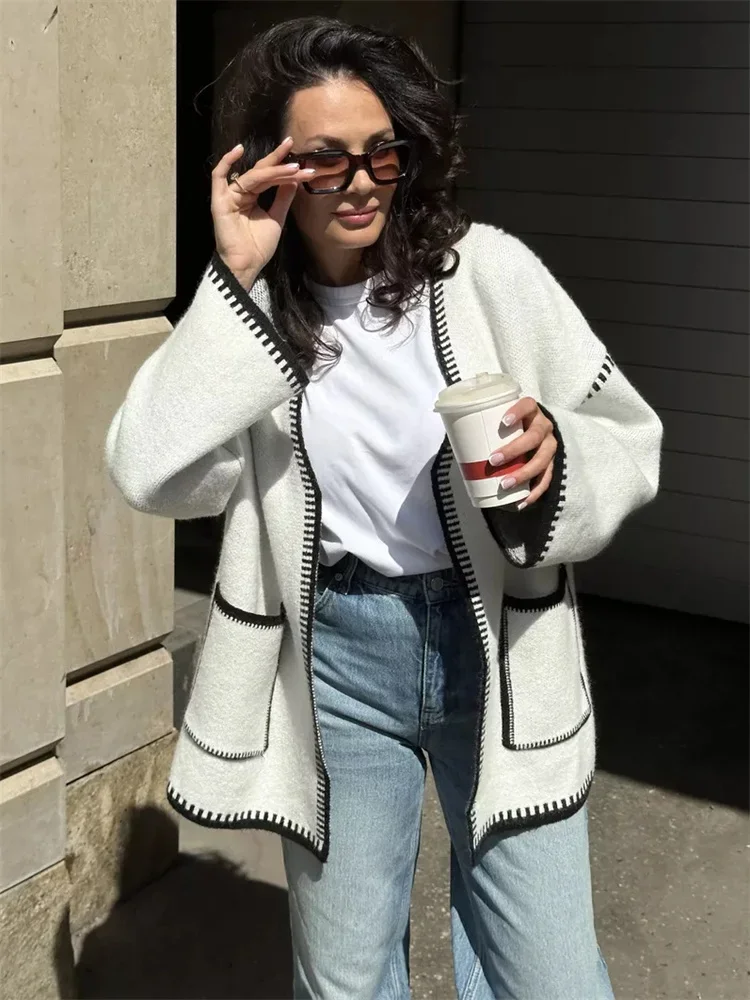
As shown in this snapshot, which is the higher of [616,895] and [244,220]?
[244,220]

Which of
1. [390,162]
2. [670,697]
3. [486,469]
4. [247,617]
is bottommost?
[670,697]

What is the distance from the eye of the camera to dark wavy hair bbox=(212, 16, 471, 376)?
78.2 inches

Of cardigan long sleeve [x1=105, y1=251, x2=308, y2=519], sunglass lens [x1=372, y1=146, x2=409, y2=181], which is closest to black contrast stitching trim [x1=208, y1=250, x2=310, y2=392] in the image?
cardigan long sleeve [x1=105, y1=251, x2=308, y2=519]

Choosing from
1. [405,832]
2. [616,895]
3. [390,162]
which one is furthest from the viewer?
[616,895]

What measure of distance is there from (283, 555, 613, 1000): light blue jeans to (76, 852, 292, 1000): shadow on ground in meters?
1.01

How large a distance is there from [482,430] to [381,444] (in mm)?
288

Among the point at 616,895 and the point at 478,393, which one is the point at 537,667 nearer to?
the point at 478,393

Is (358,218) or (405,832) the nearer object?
(358,218)

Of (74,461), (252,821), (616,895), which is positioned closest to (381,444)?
(252,821)

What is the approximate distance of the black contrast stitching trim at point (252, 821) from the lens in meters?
2.17

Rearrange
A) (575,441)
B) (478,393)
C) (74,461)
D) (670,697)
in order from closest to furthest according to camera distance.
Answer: (478,393) < (575,441) < (74,461) < (670,697)

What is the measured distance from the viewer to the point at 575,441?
1875mm

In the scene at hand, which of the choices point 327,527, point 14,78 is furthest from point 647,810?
point 14,78

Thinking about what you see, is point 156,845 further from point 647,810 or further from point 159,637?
point 647,810
